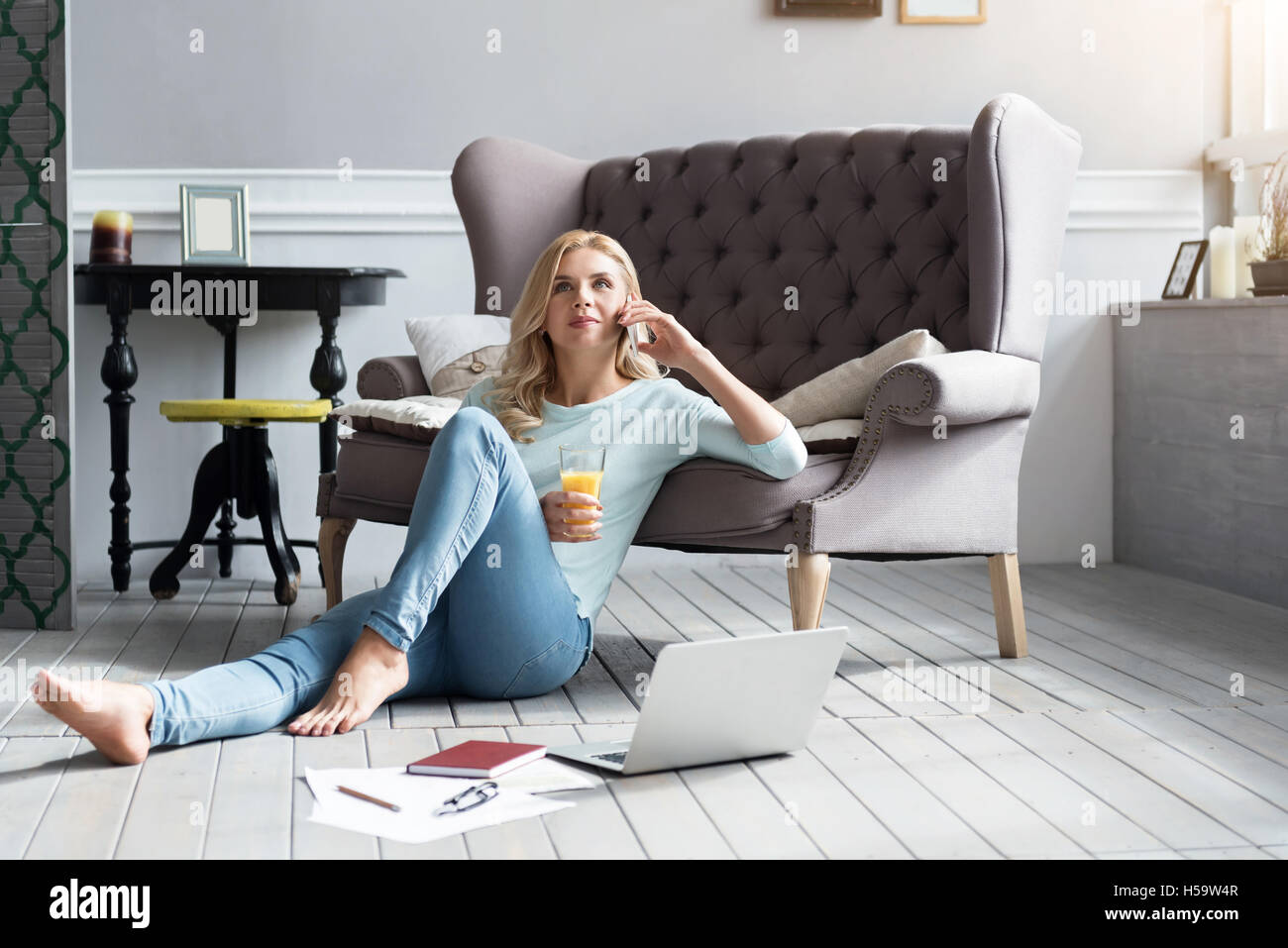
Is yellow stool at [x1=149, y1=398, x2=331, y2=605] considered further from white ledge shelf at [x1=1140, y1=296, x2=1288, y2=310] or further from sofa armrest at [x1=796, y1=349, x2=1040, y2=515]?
white ledge shelf at [x1=1140, y1=296, x2=1288, y2=310]

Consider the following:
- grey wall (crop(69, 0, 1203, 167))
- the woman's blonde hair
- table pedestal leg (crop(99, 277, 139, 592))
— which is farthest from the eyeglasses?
grey wall (crop(69, 0, 1203, 167))

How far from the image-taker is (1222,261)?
3605 mm

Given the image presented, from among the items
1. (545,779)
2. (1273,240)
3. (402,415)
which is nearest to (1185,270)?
(1273,240)

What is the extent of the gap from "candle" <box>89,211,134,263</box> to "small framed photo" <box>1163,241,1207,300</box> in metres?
2.68

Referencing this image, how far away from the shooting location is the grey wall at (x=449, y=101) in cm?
350

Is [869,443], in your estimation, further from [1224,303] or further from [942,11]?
[942,11]

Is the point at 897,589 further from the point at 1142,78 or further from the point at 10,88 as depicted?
the point at 10,88

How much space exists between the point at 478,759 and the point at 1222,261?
106 inches

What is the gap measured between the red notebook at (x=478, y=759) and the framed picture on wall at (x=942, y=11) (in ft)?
8.48

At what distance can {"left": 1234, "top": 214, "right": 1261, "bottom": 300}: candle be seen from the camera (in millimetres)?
3545

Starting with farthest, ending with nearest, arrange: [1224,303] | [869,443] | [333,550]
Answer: [1224,303], [333,550], [869,443]

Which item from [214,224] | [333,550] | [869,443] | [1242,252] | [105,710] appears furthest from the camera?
[1242,252]

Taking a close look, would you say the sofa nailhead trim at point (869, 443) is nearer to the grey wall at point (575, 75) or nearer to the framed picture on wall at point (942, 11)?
the grey wall at point (575, 75)

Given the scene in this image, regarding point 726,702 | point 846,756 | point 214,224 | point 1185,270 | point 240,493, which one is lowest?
point 846,756
